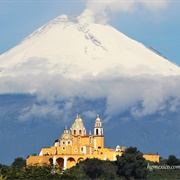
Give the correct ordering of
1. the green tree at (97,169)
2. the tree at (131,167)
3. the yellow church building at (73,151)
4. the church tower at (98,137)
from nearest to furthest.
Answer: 1. the green tree at (97,169)
2. the tree at (131,167)
3. the yellow church building at (73,151)
4. the church tower at (98,137)

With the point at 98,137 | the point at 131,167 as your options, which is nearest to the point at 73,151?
the point at 98,137

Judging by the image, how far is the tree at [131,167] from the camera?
6375 cm

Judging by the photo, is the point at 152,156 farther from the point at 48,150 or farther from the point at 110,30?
the point at 110,30

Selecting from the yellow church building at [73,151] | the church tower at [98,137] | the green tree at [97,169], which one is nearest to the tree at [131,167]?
the green tree at [97,169]

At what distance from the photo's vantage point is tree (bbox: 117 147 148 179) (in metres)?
63.8

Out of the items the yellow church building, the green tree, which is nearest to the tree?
the green tree

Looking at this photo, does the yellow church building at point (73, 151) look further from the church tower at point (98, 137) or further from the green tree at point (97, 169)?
the green tree at point (97, 169)

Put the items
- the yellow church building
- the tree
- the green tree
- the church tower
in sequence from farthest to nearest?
1. the church tower
2. the yellow church building
3. the tree
4. the green tree

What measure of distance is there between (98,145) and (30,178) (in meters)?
37.0

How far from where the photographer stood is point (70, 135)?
6994cm

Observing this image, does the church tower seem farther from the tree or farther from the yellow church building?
the tree

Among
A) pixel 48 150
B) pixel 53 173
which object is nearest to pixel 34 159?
pixel 48 150

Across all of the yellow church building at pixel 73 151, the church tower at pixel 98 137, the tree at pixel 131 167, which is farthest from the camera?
the church tower at pixel 98 137

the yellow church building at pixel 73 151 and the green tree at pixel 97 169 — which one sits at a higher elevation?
the yellow church building at pixel 73 151
